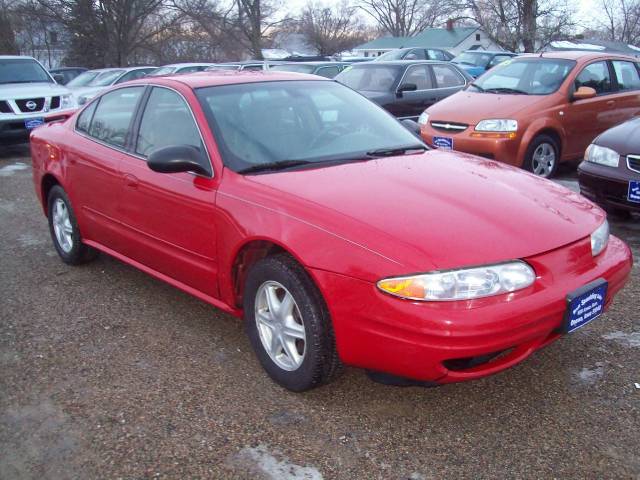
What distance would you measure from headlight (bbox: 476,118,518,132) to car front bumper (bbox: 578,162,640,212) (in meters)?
1.61

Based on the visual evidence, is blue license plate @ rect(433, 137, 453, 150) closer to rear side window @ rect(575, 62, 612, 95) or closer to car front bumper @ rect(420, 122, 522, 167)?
car front bumper @ rect(420, 122, 522, 167)

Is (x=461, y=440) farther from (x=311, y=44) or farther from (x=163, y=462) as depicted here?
(x=311, y=44)

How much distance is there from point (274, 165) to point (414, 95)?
7380 mm

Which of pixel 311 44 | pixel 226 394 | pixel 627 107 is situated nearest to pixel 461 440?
pixel 226 394

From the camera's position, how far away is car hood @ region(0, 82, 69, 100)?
1073 cm

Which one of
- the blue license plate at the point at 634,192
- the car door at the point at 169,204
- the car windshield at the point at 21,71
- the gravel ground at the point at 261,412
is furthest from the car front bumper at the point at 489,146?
the car windshield at the point at 21,71

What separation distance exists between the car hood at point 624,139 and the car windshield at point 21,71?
1028 cm

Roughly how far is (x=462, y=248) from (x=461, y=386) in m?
→ 0.85

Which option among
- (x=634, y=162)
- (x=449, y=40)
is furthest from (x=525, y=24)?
(x=634, y=162)

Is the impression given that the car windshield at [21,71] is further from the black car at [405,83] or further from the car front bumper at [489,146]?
the car front bumper at [489,146]

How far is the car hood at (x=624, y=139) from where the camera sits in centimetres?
514

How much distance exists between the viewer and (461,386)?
3.04 meters

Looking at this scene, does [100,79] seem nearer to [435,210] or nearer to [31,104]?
[31,104]

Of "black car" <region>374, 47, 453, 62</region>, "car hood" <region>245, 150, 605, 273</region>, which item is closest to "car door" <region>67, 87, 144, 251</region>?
"car hood" <region>245, 150, 605, 273</region>
